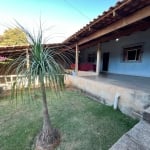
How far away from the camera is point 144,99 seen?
135 inches

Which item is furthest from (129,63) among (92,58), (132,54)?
(92,58)

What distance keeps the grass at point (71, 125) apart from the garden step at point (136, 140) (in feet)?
1.90

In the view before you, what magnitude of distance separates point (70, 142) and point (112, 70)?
811cm

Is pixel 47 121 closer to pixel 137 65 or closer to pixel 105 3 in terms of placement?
pixel 137 65

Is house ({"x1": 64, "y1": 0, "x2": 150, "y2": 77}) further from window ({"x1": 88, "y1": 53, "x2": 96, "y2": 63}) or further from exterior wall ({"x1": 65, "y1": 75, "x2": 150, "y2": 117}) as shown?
exterior wall ({"x1": 65, "y1": 75, "x2": 150, "y2": 117})

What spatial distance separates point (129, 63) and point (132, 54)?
577 mm

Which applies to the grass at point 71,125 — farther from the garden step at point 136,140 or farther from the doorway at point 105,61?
the doorway at point 105,61

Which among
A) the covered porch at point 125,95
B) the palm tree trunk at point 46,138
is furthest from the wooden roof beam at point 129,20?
the palm tree trunk at point 46,138

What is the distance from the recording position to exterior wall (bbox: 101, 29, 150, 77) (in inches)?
291

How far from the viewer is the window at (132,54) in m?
7.92

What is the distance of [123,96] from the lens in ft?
13.5

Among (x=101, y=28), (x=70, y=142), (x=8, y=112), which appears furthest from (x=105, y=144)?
(x=101, y=28)

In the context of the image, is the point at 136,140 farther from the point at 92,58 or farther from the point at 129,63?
the point at 92,58

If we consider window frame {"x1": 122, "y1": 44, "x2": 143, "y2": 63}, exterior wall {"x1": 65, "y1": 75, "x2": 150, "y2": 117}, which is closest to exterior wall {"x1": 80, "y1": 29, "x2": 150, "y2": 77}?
window frame {"x1": 122, "y1": 44, "x2": 143, "y2": 63}
